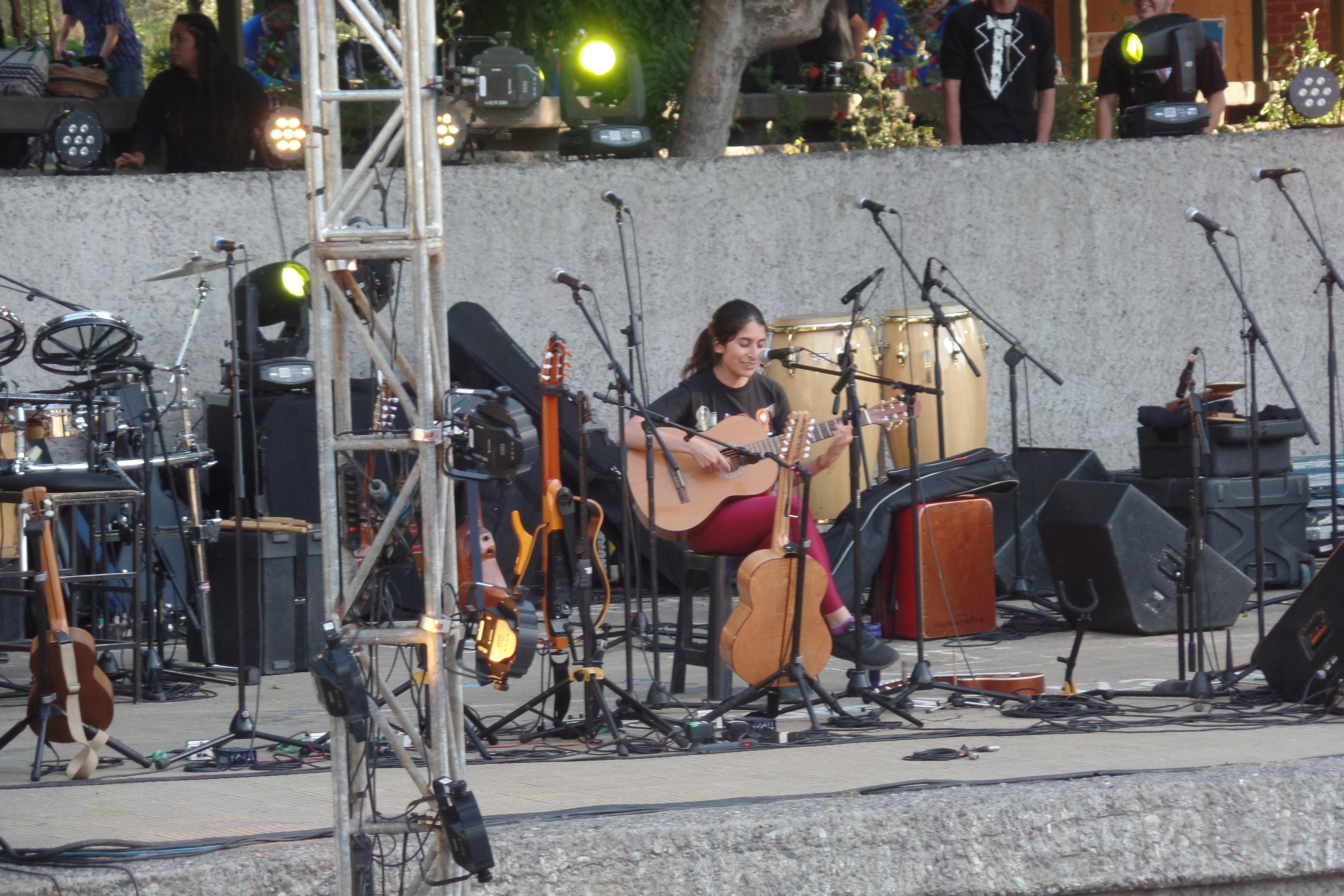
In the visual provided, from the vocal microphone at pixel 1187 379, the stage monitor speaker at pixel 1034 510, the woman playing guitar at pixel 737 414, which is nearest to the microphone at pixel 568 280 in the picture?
the woman playing guitar at pixel 737 414

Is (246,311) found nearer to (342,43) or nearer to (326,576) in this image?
(342,43)

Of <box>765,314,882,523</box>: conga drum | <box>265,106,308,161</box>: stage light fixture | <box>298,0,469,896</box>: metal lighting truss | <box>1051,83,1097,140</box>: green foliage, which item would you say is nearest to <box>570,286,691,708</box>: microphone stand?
<box>298,0,469,896</box>: metal lighting truss

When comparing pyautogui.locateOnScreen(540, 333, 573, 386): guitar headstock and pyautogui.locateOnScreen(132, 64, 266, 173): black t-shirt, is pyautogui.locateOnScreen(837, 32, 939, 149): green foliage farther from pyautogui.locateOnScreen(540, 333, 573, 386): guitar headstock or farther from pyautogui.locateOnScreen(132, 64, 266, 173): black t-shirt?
pyautogui.locateOnScreen(540, 333, 573, 386): guitar headstock

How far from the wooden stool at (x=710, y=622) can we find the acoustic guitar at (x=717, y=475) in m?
0.13

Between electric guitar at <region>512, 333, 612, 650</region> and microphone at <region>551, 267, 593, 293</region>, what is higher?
microphone at <region>551, 267, 593, 293</region>

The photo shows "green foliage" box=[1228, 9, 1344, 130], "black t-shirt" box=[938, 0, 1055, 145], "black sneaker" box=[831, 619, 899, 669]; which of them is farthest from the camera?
"green foliage" box=[1228, 9, 1344, 130]

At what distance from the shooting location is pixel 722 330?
5871mm

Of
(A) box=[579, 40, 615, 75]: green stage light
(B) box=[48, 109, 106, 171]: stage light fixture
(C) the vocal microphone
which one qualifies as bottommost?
(C) the vocal microphone

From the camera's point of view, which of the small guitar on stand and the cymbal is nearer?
the small guitar on stand

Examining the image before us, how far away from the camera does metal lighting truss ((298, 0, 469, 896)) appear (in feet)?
11.1

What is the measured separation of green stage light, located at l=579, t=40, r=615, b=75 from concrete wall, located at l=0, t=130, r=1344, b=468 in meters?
0.52

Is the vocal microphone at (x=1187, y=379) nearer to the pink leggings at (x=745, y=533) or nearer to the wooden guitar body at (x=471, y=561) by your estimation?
the pink leggings at (x=745, y=533)

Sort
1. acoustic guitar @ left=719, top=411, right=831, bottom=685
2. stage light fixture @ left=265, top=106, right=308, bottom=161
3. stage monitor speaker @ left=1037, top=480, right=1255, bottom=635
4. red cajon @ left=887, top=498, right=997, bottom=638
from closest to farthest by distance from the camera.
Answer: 1. acoustic guitar @ left=719, top=411, right=831, bottom=685
2. stage monitor speaker @ left=1037, top=480, right=1255, bottom=635
3. red cajon @ left=887, top=498, right=997, bottom=638
4. stage light fixture @ left=265, top=106, right=308, bottom=161

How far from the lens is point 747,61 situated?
8914mm
